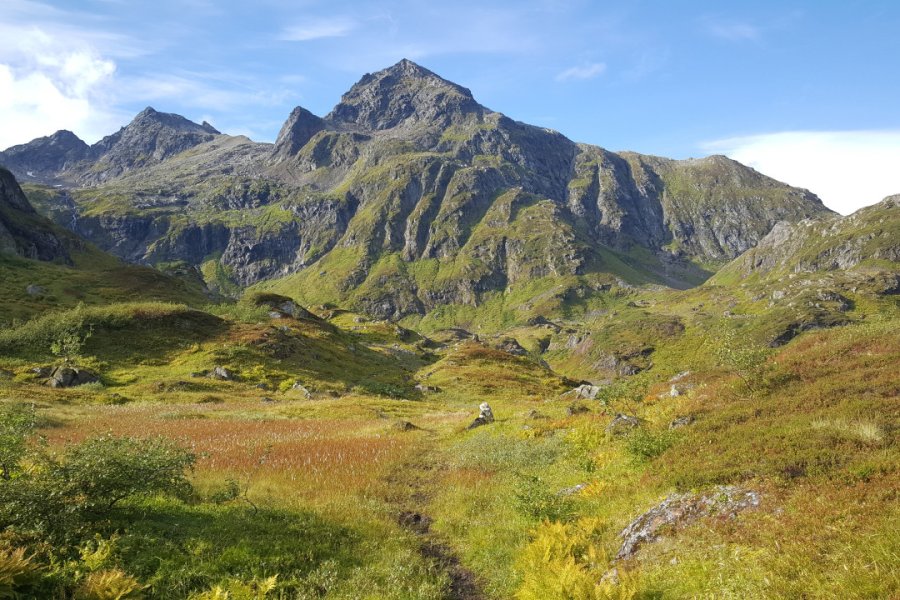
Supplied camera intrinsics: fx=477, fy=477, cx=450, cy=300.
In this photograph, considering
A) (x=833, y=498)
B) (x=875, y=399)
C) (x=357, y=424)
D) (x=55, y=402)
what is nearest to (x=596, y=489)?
(x=833, y=498)

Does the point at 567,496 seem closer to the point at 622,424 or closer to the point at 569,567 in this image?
the point at 569,567

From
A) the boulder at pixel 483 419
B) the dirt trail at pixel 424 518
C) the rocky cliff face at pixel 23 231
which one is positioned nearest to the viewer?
the dirt trail at pixel 424 518

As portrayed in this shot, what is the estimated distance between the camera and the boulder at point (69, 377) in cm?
4978

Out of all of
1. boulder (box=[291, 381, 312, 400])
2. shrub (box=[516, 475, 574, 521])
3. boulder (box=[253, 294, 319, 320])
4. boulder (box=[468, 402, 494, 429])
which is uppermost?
shrub (box=[516, 475, 574, 521])

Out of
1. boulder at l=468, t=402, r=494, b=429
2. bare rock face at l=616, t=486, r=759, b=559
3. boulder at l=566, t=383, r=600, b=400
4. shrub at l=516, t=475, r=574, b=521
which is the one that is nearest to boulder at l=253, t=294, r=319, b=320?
boulder at l=566, t=383, r=600, b=400

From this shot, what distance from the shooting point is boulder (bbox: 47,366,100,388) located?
49781 mm

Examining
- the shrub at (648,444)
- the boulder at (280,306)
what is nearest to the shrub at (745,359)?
the shrub at (648,444)

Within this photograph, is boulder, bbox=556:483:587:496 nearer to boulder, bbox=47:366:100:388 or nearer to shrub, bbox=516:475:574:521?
shrub, bbox=516:475:574:521

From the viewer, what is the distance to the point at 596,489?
1434cm

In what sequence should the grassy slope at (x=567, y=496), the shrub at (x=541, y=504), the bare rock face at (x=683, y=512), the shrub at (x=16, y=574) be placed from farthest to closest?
the shrub at (x=541, y=504)
the bare rock face at (x=683, y=512)
the grassy slope at (x=567, y=496)
the shrub at (x=16, y=574)

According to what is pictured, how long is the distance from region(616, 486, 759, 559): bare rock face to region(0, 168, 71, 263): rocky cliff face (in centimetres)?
14523

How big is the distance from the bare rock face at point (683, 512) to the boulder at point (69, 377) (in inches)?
2313

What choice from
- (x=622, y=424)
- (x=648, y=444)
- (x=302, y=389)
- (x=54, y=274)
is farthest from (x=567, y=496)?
(x=54, y=274)

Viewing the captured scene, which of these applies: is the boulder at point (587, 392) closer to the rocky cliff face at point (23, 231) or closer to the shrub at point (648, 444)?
the shrub at point (648, 444)
